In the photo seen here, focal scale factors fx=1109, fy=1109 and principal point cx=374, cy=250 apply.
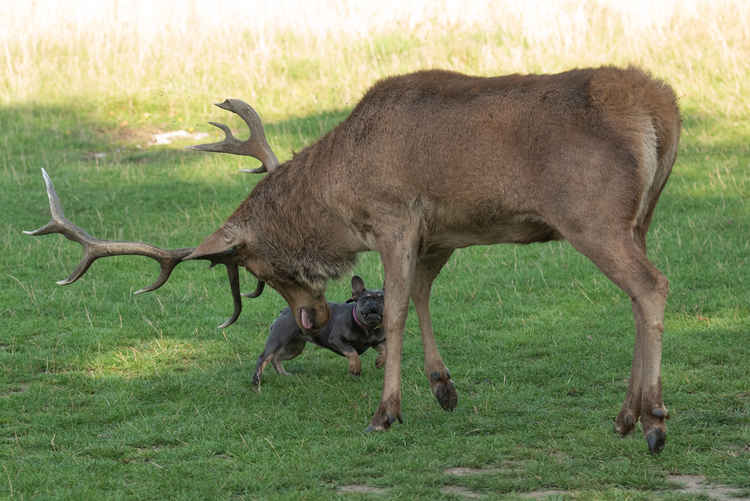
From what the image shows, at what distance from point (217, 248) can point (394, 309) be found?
4.41 ft

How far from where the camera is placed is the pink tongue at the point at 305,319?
308 inches

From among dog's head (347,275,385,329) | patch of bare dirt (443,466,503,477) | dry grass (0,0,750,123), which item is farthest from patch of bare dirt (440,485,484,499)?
dry grass (0,0,750,123)

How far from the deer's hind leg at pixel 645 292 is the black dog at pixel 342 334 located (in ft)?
7.60

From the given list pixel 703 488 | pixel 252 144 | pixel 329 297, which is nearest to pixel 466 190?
pixel 703 488

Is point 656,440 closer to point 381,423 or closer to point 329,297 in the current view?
point 381,423

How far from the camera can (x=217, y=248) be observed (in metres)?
7.61

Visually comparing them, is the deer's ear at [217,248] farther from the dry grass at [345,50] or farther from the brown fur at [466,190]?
the dry grass at [345,50]

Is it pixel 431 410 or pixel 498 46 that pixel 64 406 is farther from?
pixel 498 46

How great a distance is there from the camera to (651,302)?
6.21 meters

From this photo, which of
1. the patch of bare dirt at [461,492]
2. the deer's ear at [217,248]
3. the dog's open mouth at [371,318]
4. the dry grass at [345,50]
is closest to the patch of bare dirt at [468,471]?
the patch of bare dirt at [461,492]

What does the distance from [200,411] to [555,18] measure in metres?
12.7

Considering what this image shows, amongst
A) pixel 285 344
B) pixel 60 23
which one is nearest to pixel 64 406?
pixel 285 344

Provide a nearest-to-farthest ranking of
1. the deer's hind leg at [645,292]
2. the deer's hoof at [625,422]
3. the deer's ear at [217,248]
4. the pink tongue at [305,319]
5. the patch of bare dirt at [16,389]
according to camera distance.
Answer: the deer's hind leg at [645,292] < the deer's hoof at [625,422] < the deer's ear at [217,248] < the pink tongue at [305,319] < the patch of bare dirt at [16,389]

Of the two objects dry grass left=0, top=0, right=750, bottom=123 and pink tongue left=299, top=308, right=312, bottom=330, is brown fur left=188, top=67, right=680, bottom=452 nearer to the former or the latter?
pink tongue left=299, top=308, right=312, bottom=330
